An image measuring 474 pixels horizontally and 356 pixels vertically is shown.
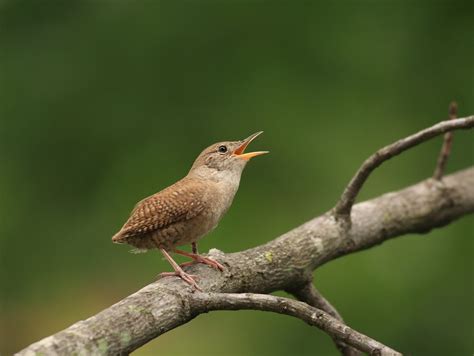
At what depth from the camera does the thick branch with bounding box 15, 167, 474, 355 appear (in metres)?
2.31

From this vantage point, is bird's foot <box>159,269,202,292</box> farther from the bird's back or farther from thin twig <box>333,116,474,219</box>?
thin twig <box>333,116,474,219</box>

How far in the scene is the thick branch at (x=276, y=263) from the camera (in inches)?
90.9

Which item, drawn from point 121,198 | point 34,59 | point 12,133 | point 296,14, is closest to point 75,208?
point 121,198

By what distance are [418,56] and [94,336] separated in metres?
4.16

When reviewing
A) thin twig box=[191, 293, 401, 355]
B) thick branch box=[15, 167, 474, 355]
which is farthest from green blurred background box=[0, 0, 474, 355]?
thin twig box=[191, 293, 401, 355]

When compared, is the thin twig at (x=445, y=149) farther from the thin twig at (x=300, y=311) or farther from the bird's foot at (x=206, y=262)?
the thin twig at (x=300, y=311)

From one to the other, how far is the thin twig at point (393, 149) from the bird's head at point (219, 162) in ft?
1.64

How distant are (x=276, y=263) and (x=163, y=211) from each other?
56 centimetres

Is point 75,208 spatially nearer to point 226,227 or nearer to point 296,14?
point 226,227

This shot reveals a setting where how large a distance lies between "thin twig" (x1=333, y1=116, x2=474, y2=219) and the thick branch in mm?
195

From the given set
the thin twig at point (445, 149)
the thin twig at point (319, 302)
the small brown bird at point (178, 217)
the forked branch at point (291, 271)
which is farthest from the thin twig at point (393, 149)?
the thin twig at point (445, 149)

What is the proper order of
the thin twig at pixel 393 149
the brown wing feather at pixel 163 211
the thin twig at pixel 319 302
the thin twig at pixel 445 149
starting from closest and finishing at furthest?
1. the thin twig at pixel 393 149
2. the brown wing feather at pixel 163 211
3. the thin twig at pixel 319 302
4. the thin twig at pixel 445 149

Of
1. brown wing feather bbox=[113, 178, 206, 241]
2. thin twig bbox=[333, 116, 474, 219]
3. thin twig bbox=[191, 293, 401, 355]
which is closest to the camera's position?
thin twig bbox=[191, 293, 401, 355]

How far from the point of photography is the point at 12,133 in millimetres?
5438
